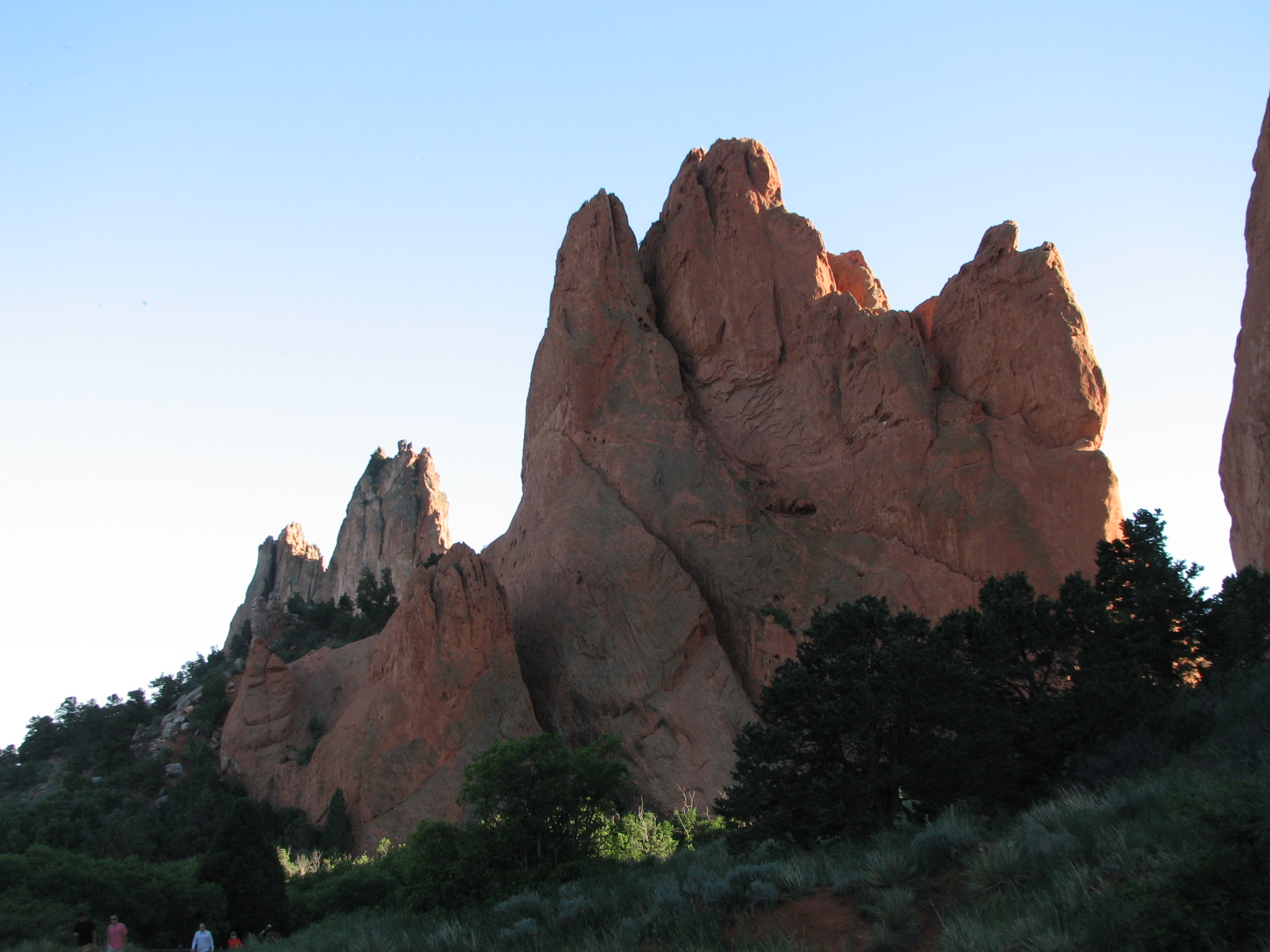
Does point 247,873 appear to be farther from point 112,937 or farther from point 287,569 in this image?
point 287,569

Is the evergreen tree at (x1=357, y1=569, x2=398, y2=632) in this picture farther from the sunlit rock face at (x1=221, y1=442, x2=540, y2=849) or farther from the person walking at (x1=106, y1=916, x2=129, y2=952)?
the person walking at (x1=106, y1=916, x2=129, y2=952)

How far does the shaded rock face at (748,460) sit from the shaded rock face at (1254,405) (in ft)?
20.2

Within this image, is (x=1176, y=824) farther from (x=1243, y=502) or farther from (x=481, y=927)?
(x=1243, y=502)

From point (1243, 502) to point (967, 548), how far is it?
919 cm

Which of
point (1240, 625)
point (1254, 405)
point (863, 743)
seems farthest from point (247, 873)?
point (1254, 405)

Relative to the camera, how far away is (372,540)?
75250 mm

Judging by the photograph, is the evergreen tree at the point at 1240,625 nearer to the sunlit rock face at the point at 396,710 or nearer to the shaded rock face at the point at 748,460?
the shaded rock face at the point at 748,460

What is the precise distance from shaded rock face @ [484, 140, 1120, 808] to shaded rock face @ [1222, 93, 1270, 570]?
6.15m

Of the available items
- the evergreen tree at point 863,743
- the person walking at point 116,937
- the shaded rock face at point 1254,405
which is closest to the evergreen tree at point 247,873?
the person walking at point 116,937

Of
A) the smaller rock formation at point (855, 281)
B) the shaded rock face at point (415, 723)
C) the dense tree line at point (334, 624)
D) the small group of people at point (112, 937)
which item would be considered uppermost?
A: the smaller rock formation at point (855, 281)

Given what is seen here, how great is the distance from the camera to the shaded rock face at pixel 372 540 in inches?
2879

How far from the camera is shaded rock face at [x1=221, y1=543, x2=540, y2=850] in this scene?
3138 cm

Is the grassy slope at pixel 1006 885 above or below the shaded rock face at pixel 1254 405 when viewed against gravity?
below

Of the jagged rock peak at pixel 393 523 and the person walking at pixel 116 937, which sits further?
the jagged rock peak at pixel 393 523
